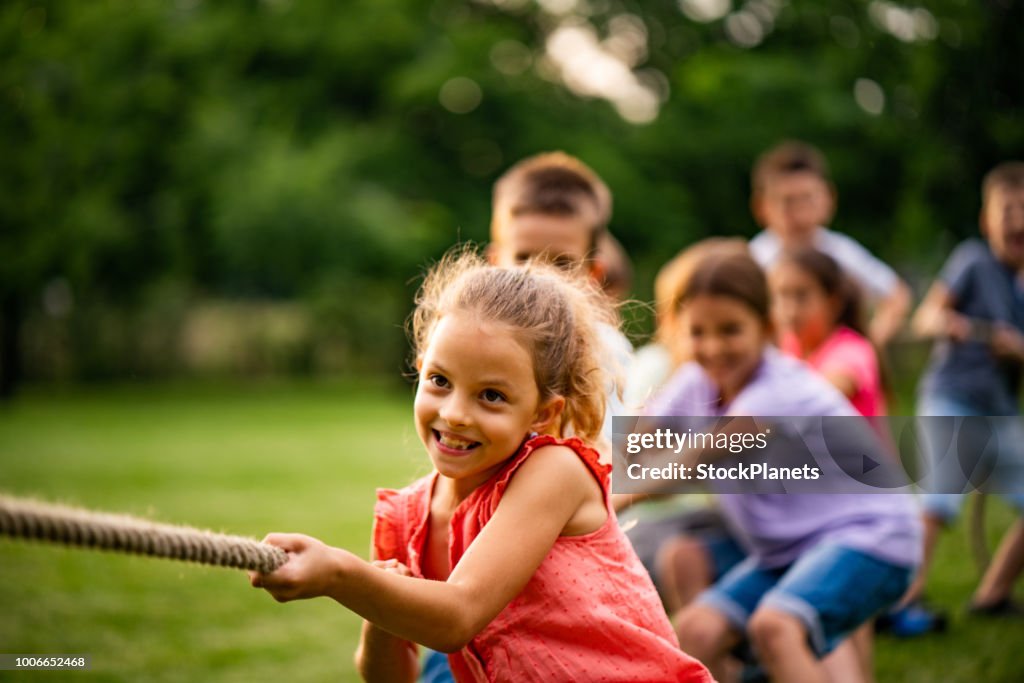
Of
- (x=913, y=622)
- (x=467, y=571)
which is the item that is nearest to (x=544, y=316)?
(x=467, y=571)

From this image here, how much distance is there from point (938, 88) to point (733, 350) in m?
14.8

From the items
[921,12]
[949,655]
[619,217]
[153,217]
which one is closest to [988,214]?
[949,655]

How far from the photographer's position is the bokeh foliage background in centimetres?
2136

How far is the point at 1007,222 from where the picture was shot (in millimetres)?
5770

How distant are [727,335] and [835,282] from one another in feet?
5.26

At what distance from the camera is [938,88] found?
16453mm

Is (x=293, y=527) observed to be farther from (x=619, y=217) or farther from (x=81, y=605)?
(x=619, y=217)

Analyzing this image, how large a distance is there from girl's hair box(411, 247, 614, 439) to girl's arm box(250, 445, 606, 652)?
17 centimetres

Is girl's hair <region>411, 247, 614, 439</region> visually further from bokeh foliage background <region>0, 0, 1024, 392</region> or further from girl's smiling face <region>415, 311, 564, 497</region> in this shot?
bokeh foliage background <region>0, 0, 1024, 392</region>

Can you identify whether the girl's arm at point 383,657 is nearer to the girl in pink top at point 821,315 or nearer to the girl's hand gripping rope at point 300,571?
the girl's hand gripping rope at point 300,571

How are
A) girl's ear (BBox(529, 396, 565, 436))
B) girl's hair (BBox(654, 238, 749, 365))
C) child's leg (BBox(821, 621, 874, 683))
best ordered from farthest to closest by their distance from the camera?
girl's hair (BBox(654, 238, 749, 365)), child's leg (BBox(821, 621, 874, 683)), girl's ear (BBox(529, 396, 565, 436))

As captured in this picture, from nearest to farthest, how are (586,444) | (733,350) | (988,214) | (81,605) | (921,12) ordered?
(586,444)
(733,350)
(81,605)
(988,214)
(921,12)

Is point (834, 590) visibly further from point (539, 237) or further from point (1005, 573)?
point (1005, 573)

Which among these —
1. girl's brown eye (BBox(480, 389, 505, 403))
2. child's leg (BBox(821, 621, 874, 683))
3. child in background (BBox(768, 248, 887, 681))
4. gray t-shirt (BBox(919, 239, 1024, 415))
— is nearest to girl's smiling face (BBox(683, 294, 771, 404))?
child's leg (BBox(821, 621, 874, 683))
